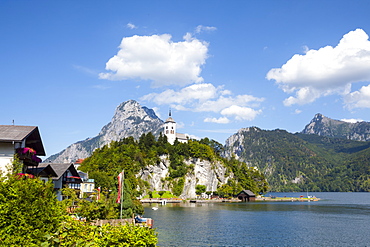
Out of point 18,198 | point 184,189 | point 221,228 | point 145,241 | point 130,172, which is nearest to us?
point 145,241

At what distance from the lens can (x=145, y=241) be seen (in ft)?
48.0

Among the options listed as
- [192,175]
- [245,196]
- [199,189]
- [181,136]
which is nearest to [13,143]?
[192,175]

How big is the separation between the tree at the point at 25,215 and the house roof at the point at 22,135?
68.4 ft

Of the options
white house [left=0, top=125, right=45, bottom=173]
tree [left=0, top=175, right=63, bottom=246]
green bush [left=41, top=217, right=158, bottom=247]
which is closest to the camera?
green bush [left=41, top=217, right=158, bottom=247]

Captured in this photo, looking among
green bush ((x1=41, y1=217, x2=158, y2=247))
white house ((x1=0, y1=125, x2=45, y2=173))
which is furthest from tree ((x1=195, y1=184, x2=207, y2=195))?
green bush ((x1=41, y1=217, x2=158, y2=247))

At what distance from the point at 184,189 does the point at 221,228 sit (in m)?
96.2

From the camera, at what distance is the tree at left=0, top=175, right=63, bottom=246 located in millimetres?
15895

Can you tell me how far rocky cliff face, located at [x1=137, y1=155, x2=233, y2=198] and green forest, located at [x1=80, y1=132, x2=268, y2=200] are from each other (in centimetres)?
213

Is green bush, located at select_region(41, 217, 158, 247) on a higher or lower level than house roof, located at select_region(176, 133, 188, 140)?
lower

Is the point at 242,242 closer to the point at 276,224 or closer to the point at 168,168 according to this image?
the point at 276,224

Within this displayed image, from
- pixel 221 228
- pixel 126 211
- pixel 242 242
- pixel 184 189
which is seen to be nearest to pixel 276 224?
pixel 221 228

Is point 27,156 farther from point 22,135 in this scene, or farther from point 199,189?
point 199,189

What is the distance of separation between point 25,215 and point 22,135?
22788 mm

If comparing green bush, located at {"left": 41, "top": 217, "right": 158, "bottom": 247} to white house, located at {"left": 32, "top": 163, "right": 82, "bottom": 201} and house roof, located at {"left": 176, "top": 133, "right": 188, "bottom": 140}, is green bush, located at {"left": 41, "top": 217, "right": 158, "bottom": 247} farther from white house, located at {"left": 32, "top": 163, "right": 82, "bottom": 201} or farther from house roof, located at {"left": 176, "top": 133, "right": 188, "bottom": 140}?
house roof, located at {"left": 176, "top": 133, "right": 188, "bottom": 140}
